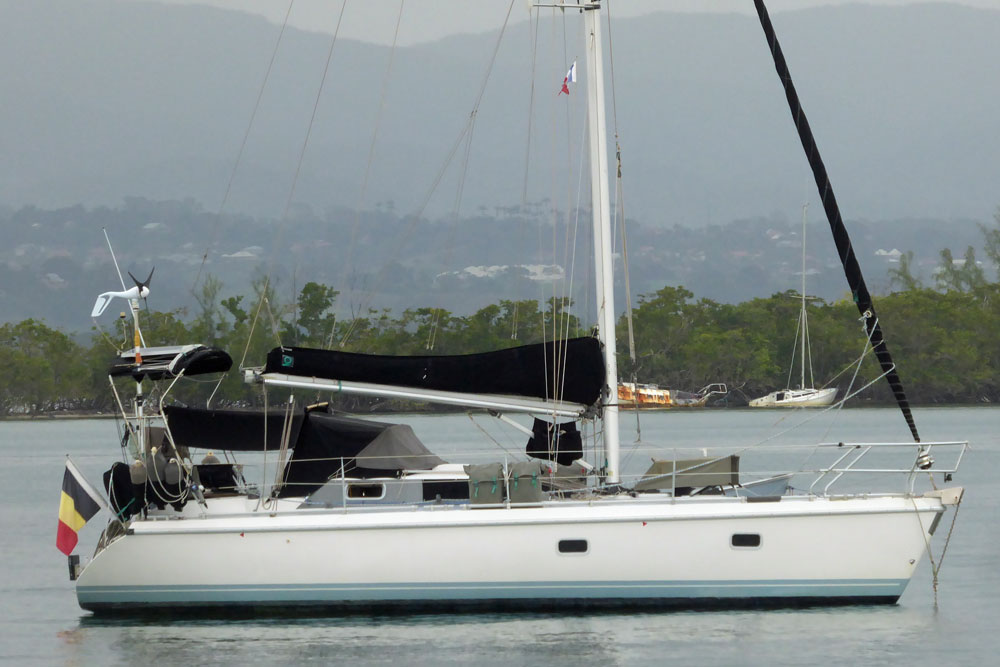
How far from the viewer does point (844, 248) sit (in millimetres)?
18516

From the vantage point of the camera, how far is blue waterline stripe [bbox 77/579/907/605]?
16.9 m

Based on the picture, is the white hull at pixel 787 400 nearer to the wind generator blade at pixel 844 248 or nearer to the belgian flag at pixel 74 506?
the wind generator blade at pixel 844 248

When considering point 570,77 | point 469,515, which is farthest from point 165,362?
point 570,77

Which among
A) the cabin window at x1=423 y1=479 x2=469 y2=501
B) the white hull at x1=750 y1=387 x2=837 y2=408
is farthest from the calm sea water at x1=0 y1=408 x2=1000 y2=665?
the white hull at x1=750 y1=387 x2=837 y2=408

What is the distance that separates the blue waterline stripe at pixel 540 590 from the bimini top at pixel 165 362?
106 inches

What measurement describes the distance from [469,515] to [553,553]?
107 centimetres

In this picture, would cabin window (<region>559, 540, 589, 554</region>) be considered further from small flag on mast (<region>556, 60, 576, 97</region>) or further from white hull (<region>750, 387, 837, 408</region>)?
white hull (<region>750, 387, 837, 408</region>)

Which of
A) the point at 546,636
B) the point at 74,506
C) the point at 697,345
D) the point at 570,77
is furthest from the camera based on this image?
the point at 697,345

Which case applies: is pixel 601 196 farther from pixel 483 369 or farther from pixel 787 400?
pixel 787 400

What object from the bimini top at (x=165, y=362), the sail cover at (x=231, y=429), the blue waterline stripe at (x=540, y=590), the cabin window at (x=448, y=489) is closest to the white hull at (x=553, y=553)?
the blue waterline stripe at (x=540, y=590)

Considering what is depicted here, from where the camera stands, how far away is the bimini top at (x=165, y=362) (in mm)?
17875

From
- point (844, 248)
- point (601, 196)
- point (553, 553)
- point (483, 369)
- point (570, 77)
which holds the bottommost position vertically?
point (553, 553)

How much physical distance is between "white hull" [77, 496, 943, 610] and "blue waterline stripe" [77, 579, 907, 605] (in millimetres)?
12

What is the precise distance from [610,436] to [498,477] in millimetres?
1685
